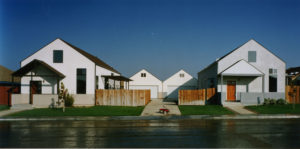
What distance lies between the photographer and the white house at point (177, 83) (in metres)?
40.9

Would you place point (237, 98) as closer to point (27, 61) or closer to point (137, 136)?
point (137, 136)

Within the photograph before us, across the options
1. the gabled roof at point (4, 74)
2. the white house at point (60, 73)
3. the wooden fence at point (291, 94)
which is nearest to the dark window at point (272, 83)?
the wooden fence at point (291, 94)

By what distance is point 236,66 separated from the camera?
72.8 ft

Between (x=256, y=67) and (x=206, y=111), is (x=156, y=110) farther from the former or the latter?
(x=256, y=67)

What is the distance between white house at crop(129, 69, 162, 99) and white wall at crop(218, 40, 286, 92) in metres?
18.7

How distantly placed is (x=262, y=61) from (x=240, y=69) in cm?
345

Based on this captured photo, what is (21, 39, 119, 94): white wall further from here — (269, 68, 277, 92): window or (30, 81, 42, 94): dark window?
(269, 68, 277, 92): window

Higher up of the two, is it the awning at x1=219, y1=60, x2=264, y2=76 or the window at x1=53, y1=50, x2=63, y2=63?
the window at x1=53, y1=50, x2=63, y2=63

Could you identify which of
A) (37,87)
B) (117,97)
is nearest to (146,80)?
(117,97)

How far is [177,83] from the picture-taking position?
4134cm

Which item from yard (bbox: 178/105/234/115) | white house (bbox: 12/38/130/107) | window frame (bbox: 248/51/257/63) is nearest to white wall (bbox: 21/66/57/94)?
white house (bbox: 12/38/130/107)

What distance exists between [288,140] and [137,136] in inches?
228

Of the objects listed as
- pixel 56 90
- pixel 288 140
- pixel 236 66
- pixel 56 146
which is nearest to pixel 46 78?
pixel 56 90

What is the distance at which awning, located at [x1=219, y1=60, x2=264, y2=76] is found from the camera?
2193 centimetres
